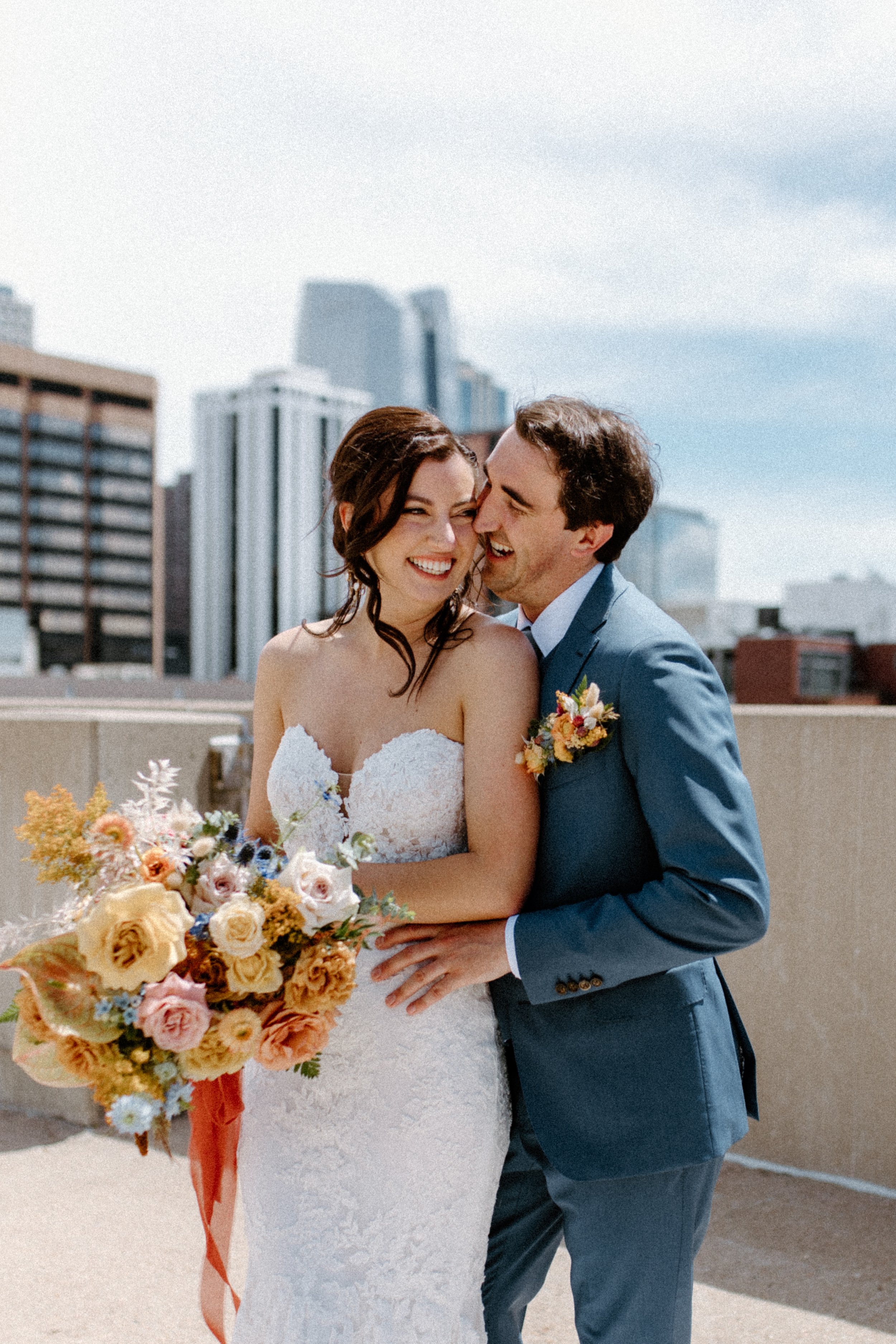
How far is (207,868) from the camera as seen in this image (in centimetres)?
217

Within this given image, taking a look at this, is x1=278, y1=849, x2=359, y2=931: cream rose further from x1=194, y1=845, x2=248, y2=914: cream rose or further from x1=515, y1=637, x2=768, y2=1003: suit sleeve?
x1=515, y1=637, x2=768, y2=1003: suit sleeve

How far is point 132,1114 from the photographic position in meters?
1.90

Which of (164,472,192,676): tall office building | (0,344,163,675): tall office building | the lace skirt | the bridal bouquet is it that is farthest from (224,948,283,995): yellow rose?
(164,472,192,676): tall office building

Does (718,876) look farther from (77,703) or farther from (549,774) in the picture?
(77,703)

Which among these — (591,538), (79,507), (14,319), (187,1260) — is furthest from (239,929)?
(14,319)

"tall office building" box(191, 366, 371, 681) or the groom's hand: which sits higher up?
"tall office building" box(191, 366, 371, 681)

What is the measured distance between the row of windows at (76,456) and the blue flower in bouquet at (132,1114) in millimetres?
120216

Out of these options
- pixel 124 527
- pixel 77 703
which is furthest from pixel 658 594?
pixel 77 703

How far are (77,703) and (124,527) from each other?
117m

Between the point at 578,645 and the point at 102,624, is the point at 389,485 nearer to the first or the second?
the point at 578,645

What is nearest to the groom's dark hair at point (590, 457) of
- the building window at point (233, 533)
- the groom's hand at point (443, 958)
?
the groom's hand at point (443, 958)

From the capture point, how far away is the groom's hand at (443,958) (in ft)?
7.75

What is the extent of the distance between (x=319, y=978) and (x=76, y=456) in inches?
4803

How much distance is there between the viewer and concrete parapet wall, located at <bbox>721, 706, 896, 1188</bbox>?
14.2 ft
